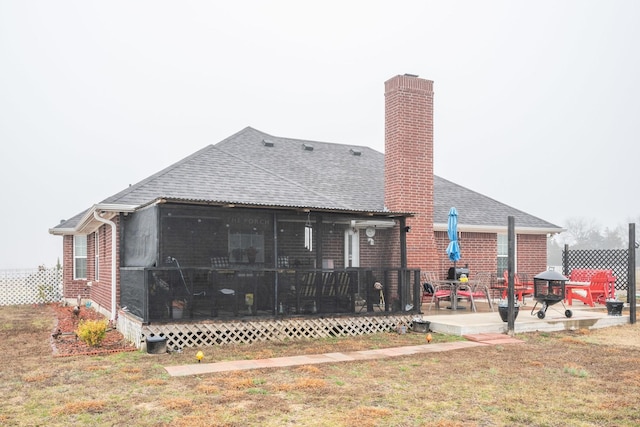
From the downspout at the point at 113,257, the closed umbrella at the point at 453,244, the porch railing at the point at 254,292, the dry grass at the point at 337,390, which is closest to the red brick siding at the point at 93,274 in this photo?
the downspout at the point at 113,257

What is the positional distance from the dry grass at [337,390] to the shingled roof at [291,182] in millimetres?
3455

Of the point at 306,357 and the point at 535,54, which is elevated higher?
the point at 535,54

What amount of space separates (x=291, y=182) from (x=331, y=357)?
6.42 m

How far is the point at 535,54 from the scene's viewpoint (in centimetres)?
3725

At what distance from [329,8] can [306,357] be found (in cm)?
1917

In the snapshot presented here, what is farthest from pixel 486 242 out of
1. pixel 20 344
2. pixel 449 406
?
pixel 20 344

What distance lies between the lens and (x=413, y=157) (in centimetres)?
1410

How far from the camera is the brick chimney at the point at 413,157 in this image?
45.9ft

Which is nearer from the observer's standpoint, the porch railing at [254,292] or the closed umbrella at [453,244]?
the porch railing at [254,292]

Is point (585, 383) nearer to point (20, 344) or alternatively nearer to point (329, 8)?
point (20, 344)

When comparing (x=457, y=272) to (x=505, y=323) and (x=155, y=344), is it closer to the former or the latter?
(x=505, y=323)

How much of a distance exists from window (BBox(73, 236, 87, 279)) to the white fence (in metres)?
1.94

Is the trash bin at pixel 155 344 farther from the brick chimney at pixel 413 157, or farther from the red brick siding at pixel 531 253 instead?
the red brick siding at pixel 531 253

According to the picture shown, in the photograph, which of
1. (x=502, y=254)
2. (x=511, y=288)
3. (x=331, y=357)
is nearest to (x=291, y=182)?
(x=511, y=288)
